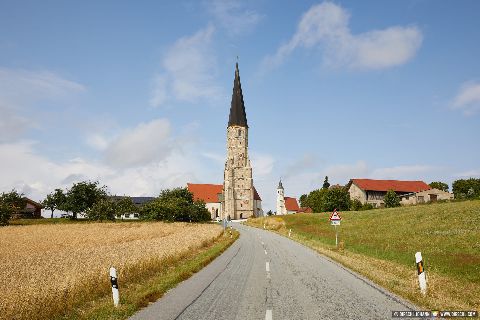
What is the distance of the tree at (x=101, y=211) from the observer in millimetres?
76188

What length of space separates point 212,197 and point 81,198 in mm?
49345

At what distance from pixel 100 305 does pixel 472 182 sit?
5155 inches

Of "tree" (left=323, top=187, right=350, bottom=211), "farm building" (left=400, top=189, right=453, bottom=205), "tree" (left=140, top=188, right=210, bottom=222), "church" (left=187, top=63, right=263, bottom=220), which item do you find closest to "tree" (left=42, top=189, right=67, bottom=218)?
"tree" (left=140, top=188, right=210, bottom=222)

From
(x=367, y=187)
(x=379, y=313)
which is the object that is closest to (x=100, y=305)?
(x=379, y=313)

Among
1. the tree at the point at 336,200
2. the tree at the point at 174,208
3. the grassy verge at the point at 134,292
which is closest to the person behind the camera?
the grassy verge at the point at 134,292

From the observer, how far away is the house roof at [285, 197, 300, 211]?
468ft

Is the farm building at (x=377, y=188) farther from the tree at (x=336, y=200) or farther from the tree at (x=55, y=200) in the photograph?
the tree at (x=55, y=200)

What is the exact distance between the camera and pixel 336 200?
84.7 m

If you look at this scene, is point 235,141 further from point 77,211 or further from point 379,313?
point 379,313

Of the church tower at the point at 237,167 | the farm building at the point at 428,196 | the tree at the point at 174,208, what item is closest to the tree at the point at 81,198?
the tree at the point at 174,208

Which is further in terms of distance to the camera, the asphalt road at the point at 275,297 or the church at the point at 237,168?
the church at the point at 237,168

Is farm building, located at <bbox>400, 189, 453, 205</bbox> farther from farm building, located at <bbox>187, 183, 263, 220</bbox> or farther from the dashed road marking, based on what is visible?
the dashed road marking

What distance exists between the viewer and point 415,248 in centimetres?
2383

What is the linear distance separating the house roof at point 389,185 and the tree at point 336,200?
9226 mm
